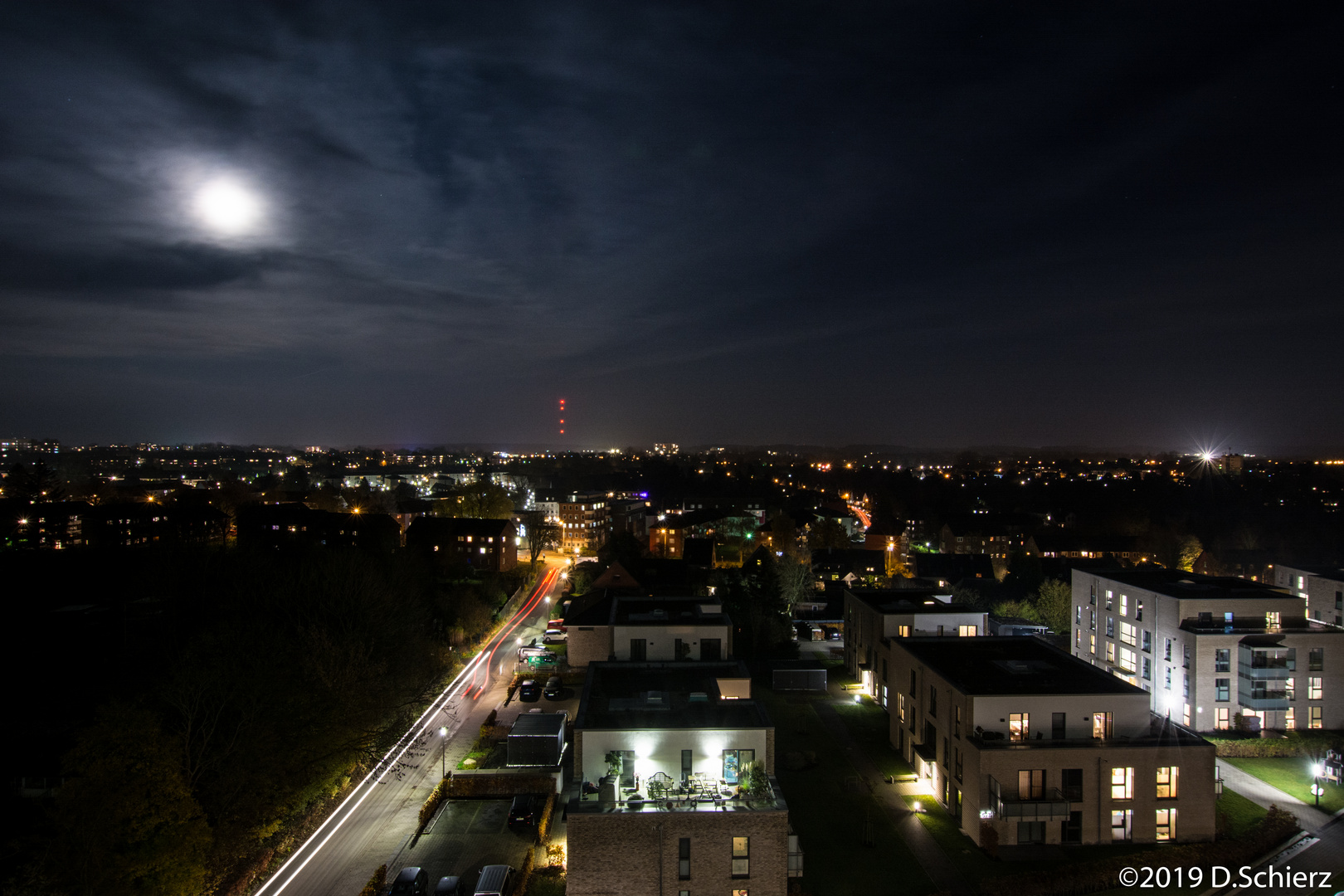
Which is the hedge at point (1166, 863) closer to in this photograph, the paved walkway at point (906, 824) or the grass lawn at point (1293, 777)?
the paved walkway at point (906, 824)

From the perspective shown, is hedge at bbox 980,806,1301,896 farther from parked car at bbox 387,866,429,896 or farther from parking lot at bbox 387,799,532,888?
parked car at bbox 387,866,429,896

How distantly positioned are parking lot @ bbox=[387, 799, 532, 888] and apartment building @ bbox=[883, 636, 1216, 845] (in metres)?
8.67

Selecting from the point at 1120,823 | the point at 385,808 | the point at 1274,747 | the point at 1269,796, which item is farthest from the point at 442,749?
the point at 1274,747

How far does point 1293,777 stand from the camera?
16.9 metres

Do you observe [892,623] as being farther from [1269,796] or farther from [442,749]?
[442,749]

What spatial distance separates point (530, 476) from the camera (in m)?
127

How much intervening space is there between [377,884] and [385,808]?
11.8 ft

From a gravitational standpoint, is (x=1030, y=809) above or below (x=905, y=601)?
below

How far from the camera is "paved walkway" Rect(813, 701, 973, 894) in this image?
1238 centimetres

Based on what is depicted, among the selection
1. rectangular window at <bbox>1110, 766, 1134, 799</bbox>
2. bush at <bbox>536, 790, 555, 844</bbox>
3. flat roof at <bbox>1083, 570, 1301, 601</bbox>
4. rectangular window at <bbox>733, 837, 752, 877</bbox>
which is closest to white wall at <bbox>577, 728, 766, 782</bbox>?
rectangular window at <bbox>733, 837, 752, 877</bbox>

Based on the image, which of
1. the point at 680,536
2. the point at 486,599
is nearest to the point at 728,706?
the point at 486,599

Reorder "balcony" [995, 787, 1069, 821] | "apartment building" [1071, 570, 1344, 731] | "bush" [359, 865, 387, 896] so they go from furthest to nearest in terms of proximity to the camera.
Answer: "apartment building" [1071, 570, 1344, 731] → "balcony" [995, 787, 1069, 821] → "bush" [359, 865, 387, 896]

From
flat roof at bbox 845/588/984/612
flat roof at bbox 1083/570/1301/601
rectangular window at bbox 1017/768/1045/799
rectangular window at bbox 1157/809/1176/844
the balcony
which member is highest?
flat roof at bbox 1083/570/1301/601

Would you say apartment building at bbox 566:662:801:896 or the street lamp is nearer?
apartment building at bbox 566:662:801:896
